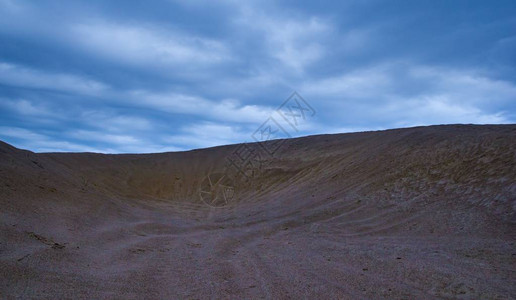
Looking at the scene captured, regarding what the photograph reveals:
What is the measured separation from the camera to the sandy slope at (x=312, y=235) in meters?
4.32

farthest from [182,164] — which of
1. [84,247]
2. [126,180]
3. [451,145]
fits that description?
[84,247]

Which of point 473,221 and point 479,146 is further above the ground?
point 479,146

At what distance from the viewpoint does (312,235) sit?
8.53 metres

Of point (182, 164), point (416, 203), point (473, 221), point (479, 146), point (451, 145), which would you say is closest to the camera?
point (473, 221)

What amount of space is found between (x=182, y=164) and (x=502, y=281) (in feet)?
83.1

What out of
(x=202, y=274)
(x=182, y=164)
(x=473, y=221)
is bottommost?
(x=202, y=274)

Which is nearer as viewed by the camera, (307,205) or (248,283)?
(248,283)

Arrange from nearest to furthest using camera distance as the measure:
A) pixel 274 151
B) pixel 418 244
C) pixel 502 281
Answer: pixel 502 281 → pixel 418 244 → pixel 274 151

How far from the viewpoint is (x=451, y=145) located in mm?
12539

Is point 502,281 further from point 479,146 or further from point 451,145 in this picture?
point 451,145

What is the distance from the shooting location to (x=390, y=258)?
19.4 ft

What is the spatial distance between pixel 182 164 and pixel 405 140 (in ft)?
57.8

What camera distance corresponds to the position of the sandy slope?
14.2 feet

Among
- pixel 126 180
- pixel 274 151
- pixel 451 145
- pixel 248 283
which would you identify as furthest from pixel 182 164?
pixel 248 283
